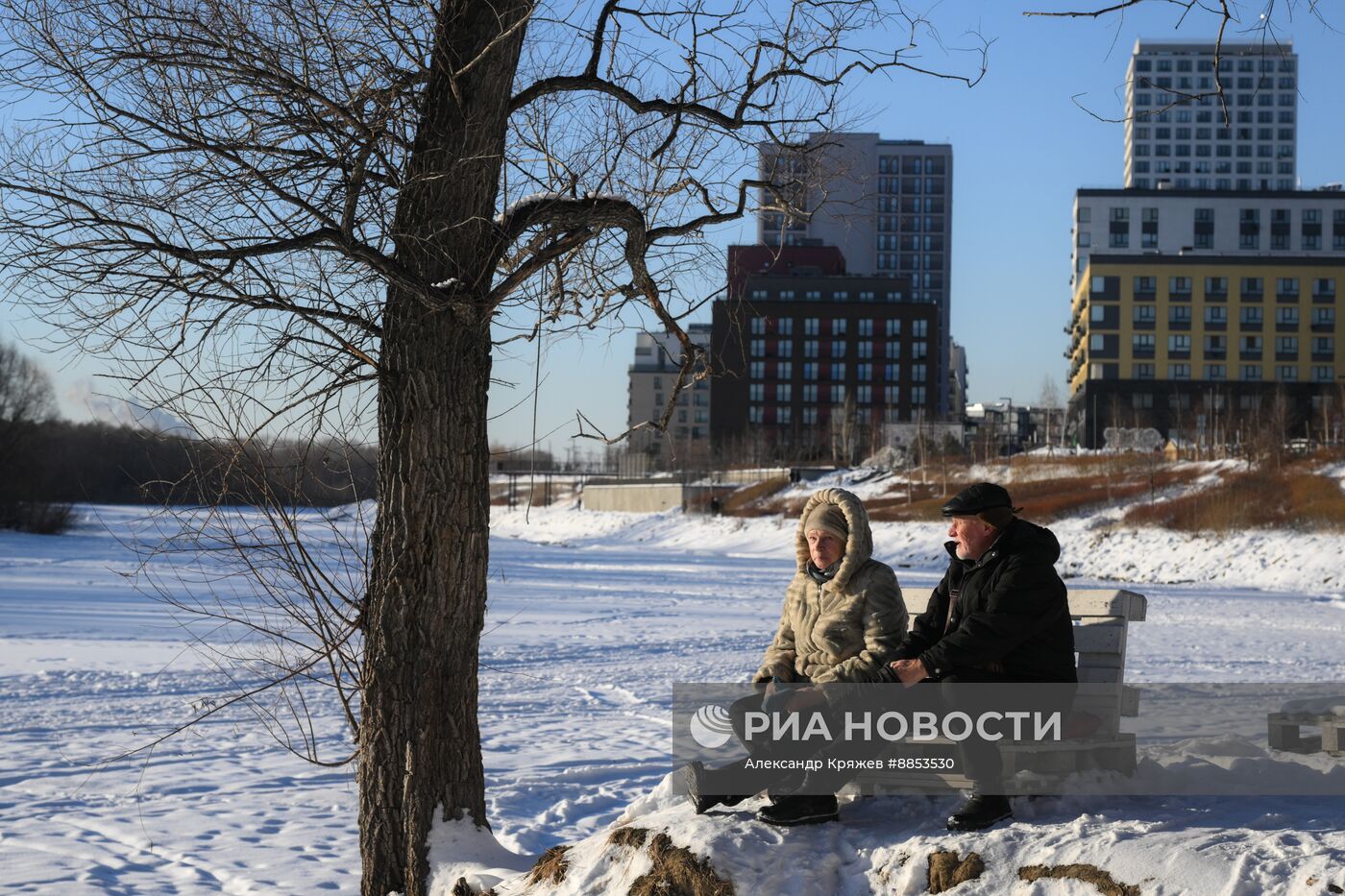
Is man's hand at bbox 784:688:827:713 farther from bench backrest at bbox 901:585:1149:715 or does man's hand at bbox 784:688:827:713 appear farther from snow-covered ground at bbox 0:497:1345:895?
bench backrest at bbox 901:585:1149:715

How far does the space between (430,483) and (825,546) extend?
197 centimetres

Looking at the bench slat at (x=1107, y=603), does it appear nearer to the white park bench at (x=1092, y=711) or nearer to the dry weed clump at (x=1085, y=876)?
the white park bench at (x=1092, y=711)

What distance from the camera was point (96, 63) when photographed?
19.3ft

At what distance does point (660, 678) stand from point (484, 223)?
9546mm

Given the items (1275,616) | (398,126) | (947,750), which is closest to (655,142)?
(398,126)

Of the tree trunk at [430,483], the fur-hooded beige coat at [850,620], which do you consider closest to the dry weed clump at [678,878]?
the fur-hooded beige coat at [850,620]

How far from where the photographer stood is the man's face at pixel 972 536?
5582mm

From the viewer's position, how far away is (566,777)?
9.90m

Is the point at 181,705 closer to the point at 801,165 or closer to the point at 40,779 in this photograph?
the point at 40,779

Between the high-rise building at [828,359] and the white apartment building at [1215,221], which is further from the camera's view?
the high-rise building at [828,359]

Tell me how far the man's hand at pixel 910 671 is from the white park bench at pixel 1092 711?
0.41 m

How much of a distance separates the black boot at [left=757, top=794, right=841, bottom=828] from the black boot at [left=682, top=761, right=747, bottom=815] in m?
0.24

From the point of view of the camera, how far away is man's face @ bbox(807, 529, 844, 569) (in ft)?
18.9

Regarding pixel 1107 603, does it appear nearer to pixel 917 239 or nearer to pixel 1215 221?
pixel 1215 221
